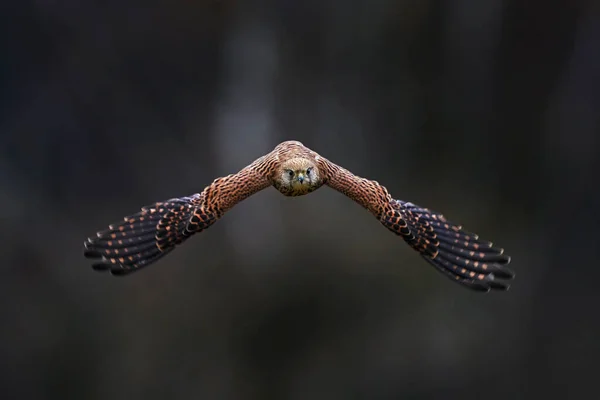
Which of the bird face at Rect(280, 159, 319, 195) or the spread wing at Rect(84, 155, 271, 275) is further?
the spread wing at Rect(84, 155, 271, 275)

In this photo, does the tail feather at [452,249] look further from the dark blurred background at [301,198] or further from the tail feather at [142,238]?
the dark blurred background at [301,198]

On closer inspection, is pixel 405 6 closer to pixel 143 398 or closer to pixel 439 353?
pixel 439 353

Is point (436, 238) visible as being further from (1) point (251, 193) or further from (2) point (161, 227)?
(2) point (161, 227)

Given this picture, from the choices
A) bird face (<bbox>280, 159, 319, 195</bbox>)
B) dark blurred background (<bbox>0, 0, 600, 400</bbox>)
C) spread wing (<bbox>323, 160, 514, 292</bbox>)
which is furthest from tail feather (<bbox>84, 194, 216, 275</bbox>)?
dark blurred background (<bbox>0, 0, 600, 400</bbox>)

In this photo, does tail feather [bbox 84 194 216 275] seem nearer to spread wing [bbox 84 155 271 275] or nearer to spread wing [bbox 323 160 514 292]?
spread wing [bbox 84 155 271 275]

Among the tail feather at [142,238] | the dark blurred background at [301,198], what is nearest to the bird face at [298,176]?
the tail feather at [142,238]

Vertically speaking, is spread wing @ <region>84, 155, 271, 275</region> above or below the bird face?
below

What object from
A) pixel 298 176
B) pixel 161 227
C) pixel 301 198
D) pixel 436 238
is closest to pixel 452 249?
pixel 436 238
